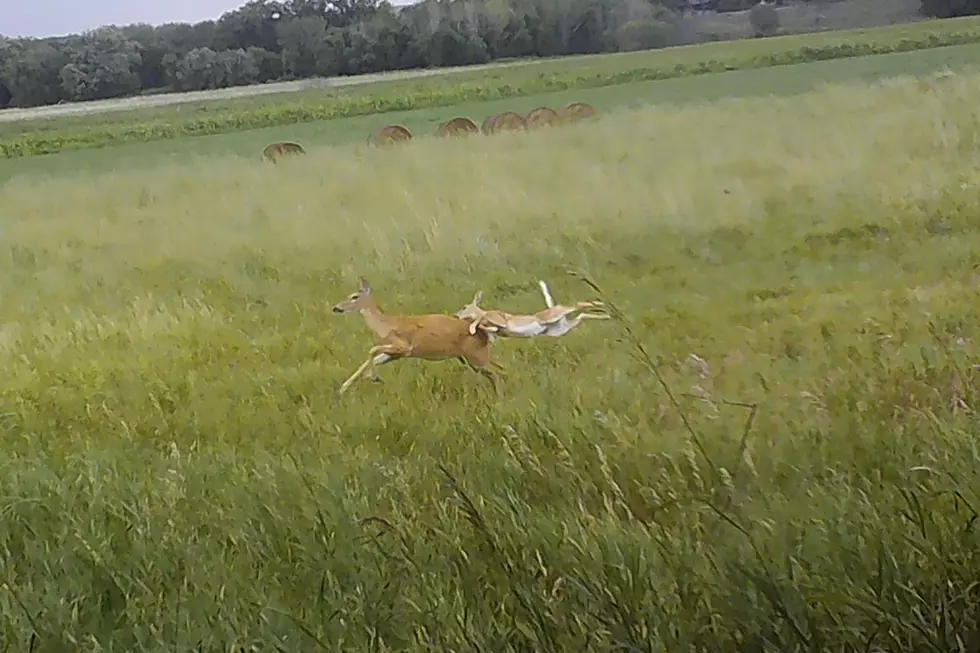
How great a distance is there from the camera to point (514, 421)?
127 centimetres

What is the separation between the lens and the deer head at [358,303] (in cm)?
145

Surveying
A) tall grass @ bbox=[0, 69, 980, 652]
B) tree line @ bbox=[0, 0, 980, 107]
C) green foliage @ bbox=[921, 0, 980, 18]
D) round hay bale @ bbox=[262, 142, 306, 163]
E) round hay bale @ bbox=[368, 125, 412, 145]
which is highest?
tree line @ bbox=[0, 0, 980, 107]

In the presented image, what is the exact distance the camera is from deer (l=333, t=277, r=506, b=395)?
53.6 inches

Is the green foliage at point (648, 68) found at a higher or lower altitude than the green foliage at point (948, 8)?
lower

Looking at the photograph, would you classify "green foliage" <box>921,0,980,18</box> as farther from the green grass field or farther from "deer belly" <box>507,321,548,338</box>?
"deer belly" <box>507,321,548,338</box>

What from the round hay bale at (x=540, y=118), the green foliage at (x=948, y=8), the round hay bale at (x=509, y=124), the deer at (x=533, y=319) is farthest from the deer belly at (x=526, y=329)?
the round hay bale at (x=540, y=118)

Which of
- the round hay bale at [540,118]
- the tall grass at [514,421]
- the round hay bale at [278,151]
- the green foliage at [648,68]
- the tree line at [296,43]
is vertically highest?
the tree line at [296,43]

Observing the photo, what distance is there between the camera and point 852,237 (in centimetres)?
166

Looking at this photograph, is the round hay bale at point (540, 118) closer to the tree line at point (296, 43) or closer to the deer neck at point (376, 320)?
the tree line at point (296, 43)

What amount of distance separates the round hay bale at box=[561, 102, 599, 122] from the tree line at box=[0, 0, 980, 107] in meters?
1.47

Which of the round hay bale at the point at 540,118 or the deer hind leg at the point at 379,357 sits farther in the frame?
the round hay bale at the point at 540,118

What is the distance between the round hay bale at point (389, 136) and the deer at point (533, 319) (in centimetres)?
166

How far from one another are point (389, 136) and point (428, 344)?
207 cm

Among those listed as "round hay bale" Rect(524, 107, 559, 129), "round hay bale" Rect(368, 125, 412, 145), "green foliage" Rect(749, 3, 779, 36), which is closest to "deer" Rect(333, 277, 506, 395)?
"green foliage" Rect(749, 3, 779, 36)
